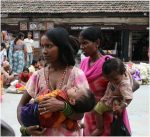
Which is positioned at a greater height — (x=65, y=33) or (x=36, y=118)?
(x=65, y=33)

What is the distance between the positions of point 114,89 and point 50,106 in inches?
37.9

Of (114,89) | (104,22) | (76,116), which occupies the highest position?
(76,116)

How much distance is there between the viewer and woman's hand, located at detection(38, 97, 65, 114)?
2590 millimetres

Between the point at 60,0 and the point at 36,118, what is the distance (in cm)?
2555

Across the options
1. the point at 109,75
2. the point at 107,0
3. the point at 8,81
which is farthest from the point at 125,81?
the point at 107,0

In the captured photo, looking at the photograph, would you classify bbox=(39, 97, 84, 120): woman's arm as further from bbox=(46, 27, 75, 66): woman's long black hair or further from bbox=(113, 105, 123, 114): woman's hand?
bbox=(113, 105, 123, 114): woman's hand

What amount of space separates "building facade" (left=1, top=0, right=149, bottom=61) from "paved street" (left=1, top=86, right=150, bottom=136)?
543 inches

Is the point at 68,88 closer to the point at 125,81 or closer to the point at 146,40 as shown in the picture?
the point at 125,81

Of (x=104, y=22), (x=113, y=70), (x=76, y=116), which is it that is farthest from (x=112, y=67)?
(x=104, y=22)

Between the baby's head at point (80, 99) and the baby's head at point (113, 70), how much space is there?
75 cm

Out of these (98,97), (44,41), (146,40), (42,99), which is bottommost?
(146,40)

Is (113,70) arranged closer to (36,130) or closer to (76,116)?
(76,116)

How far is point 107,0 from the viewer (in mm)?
26844

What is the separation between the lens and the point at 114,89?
11.3ft
